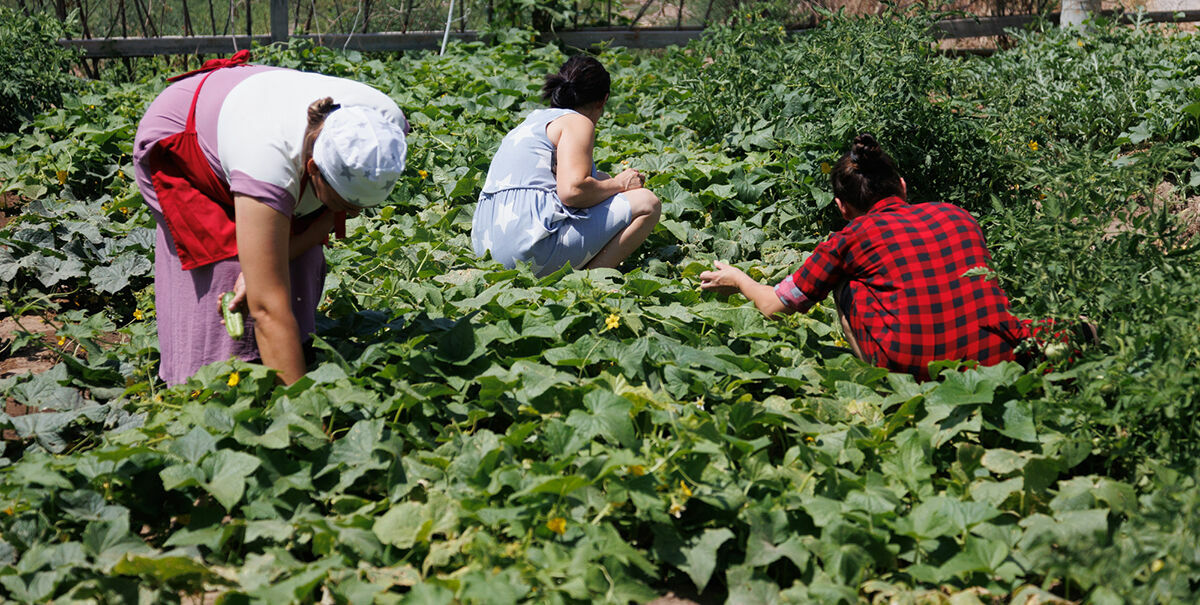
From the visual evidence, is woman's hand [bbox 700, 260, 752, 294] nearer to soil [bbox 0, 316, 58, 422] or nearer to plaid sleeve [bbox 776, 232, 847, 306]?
plaid sleeve [bbox 776, 232, 847, 306]

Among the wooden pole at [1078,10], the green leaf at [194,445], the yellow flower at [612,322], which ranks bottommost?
the green leaf at [194,445]

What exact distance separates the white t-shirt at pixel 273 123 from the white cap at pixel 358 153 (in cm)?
8

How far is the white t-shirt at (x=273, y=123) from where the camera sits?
2.56 m

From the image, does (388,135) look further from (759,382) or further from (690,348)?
(759,382)

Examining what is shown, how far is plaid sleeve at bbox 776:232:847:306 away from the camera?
3.25 meters

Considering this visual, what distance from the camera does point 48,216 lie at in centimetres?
447

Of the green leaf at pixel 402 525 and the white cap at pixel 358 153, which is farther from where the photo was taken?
the white cap at pixel 358 153

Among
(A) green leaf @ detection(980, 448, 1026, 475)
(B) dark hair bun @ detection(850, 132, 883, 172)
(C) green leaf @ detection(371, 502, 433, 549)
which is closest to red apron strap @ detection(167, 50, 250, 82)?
(C) green leaf @ detection(371, 502, 433, 549)

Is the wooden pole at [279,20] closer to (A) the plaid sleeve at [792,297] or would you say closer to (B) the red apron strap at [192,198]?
(B) the red apron strap at [192,198]

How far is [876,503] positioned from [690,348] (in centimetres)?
80

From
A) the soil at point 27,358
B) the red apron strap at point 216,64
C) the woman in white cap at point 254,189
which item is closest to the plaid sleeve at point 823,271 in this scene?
the woman in white cap at point 254,189

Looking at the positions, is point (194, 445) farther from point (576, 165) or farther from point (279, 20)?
point (279, 20)

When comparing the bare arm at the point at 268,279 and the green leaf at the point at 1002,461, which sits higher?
the bare arm at the point at 268,279

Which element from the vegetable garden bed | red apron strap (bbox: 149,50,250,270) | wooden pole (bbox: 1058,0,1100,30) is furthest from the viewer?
wooden pole (bbox: 1058,0,1100,30)
